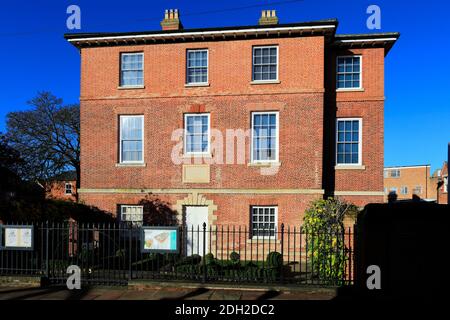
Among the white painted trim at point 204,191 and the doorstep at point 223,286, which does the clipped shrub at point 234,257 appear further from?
the doorstep at point 223,286

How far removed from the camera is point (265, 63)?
1599 centimetres

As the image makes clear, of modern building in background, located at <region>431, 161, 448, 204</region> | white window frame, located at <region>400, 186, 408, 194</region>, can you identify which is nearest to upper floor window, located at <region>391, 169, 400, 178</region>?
white window frame, located at <region>400, 186, 408, 194</region>

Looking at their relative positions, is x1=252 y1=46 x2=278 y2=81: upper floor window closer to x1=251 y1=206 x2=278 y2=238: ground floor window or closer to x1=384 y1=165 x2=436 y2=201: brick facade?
x1=251 y1=206 x2=278 y2=238: ground floor window

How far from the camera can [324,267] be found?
31.1 feet

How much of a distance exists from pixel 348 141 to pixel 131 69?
Result: 11.6 meters

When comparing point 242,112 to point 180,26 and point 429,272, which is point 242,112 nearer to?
point 180,26

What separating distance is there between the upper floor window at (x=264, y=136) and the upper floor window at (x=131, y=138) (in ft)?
19.0

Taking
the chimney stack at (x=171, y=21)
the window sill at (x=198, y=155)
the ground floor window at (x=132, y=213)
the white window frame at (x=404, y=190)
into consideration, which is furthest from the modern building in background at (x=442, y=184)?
the ground floor window at (x=132, y=213)

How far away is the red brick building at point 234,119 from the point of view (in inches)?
611

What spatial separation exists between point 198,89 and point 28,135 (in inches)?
1100

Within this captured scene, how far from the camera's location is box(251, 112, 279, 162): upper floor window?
15.8m

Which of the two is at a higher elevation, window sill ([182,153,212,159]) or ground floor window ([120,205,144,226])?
window sill ([182,153,212,159])

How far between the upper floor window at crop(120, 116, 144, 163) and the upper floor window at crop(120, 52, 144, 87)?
185 cm

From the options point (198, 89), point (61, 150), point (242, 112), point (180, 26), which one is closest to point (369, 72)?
point (242, 112)
